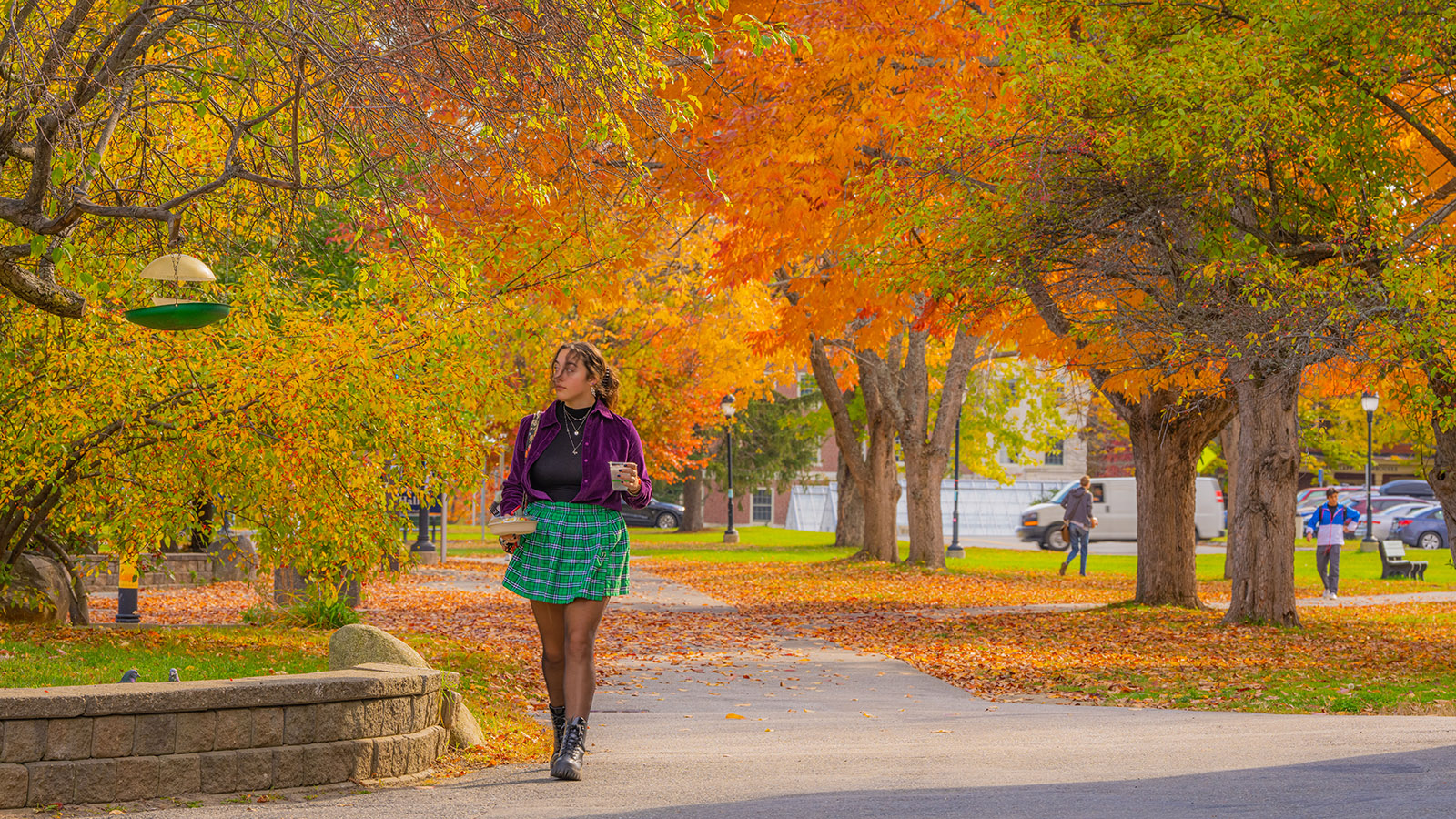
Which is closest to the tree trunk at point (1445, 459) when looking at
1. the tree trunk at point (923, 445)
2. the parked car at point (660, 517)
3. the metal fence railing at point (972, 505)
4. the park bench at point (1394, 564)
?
the tree trunk at point (923, 445)

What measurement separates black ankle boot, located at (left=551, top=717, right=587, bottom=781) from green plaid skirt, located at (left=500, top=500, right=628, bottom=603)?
1.82 ft

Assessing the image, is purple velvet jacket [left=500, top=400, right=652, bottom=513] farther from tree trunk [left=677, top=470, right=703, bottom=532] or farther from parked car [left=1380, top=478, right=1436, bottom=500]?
parked car [left=1380, top=478, right=1436, bottom=500]

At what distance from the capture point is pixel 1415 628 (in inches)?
603

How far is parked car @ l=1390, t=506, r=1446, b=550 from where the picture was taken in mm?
35406

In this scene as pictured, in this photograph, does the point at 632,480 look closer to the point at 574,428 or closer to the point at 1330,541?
the point at 574,428

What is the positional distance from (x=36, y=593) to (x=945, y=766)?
7.50 metres

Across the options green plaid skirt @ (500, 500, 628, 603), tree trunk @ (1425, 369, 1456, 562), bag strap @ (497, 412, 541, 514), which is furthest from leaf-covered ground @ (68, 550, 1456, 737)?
bag strap @ (497, 412, 541, 514)

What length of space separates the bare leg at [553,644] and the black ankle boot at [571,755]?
0.51 feet

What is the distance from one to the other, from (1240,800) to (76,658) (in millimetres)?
6578

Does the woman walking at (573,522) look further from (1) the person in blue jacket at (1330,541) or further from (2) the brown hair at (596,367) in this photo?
(1) the person in blue jacket at (1330,541)

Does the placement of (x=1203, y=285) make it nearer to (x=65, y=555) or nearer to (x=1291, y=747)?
(x=1291, y=747)

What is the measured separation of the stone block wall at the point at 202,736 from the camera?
5.27 m

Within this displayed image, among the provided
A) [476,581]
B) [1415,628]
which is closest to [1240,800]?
[1415,628]

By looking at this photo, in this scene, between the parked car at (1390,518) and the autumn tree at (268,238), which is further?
the parked car at (1390,518)
